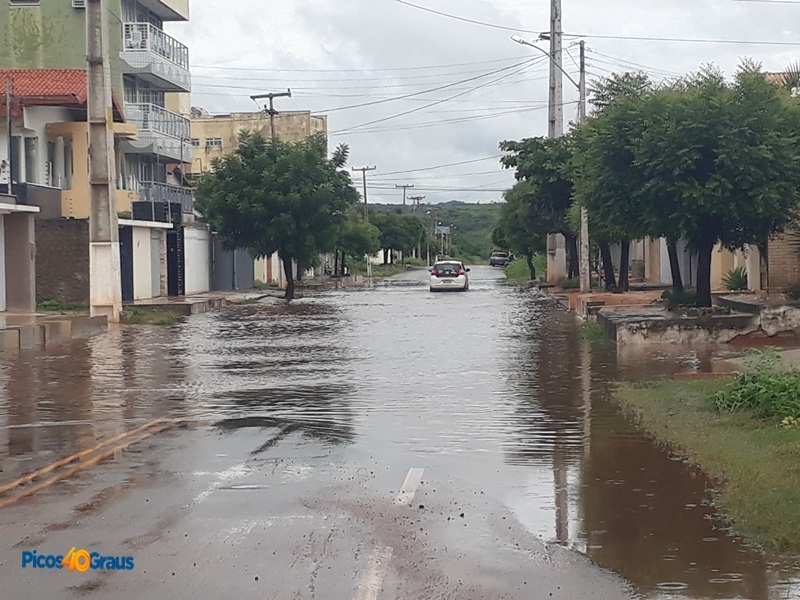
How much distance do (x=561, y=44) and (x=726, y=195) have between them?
26391 mm

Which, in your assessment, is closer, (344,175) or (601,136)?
(601,136)

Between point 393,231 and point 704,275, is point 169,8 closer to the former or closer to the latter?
point 704,275

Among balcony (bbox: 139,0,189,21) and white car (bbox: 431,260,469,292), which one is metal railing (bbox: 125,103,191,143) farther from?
white car (bbox: 431,260,469,292)

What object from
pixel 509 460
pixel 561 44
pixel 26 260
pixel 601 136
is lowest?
pixel 509 460

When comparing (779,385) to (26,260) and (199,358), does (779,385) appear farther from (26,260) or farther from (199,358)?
(26,260)

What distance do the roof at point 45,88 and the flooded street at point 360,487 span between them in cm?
1729

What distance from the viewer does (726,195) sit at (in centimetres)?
2206

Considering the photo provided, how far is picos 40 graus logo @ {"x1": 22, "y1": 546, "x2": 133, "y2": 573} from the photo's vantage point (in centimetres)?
710

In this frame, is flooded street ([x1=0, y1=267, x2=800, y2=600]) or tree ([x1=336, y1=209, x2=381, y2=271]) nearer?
flooded street ([x1=0, y1=267, x2=800, y2=600])

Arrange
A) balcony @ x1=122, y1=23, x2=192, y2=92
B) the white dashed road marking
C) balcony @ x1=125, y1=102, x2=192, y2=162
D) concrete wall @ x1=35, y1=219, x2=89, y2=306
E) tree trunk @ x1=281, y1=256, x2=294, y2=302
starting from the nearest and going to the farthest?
the white dashed road marking → concrete wall @ x1=35, y1=219, x2=89, y2=306 → tree trunk @ x1=281, y1=256, x2=294, y2=302 → balcony @ x1=122, y1=23, x2=192, y2=92 → balcony @ x1=125, y1=102, x2=192, y2=162

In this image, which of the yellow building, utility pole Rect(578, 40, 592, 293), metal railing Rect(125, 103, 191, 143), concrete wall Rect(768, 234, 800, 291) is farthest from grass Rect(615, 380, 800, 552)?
the yellow building

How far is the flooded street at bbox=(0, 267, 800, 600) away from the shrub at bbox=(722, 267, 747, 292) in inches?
560

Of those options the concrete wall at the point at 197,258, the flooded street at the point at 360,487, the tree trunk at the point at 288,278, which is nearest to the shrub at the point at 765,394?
the flooded street at the point at 360,487

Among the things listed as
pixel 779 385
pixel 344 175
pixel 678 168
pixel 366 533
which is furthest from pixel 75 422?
pixel 344 175
